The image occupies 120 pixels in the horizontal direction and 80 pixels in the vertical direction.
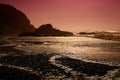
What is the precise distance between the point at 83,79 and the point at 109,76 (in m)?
4.68

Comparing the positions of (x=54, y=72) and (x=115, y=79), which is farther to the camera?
(x=54, y=72)

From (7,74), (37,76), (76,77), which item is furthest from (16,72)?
(76,77)

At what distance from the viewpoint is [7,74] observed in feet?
99.0

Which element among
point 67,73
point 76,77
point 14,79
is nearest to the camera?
point 14,79

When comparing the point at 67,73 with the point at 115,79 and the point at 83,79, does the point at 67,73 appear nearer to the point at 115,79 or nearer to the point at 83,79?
the point at 83,79

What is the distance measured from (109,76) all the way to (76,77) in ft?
16.8

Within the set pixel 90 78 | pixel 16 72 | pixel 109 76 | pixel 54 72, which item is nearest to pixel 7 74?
pixel 16 72

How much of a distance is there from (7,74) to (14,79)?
357 cm

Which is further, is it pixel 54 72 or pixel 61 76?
pixel 54 72

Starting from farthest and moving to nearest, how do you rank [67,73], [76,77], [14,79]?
[67,73] < [76,77] < [14,79]

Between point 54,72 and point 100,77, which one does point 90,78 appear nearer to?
point 100,77

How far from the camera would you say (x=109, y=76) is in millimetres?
30141

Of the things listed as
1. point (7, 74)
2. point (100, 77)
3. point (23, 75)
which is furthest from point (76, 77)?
point (7, 74)

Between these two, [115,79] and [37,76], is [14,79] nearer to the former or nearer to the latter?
[37,76]
